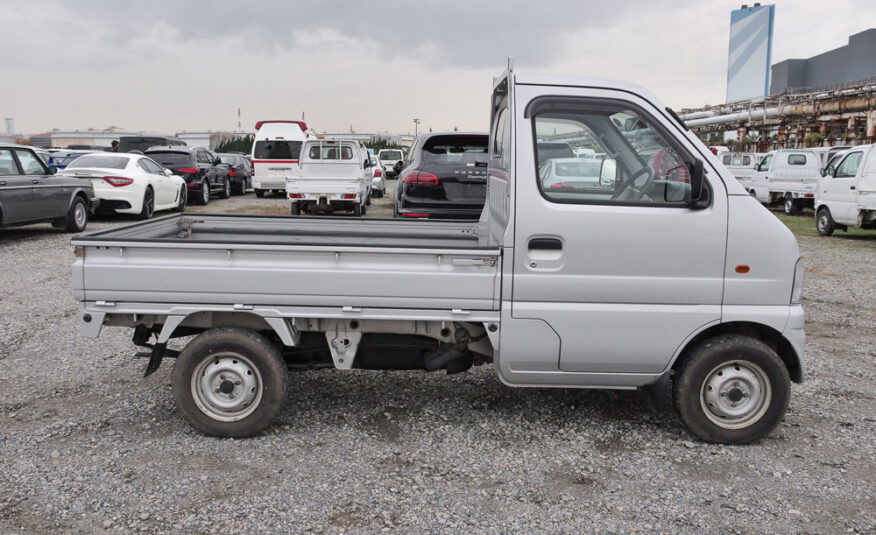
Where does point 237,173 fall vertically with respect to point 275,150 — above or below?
below

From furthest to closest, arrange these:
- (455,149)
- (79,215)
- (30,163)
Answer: (79,215), (30,163), (455,149)

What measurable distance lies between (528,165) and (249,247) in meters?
1.71

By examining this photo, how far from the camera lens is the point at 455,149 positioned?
9.95m

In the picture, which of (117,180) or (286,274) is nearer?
(286,274)

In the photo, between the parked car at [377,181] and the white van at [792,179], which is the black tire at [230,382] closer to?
the white van at [792,179]

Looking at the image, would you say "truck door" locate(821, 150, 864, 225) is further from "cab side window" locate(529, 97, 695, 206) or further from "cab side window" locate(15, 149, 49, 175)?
"cab side window" locate(15, 149, 49, 175)

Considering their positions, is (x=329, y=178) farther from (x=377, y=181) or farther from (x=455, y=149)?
(x=377, y=181)

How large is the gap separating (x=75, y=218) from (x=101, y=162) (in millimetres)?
2710

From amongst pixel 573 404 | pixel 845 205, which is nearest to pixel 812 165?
pixel 845 205

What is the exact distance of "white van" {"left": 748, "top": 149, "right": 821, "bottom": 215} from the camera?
68.5 ft

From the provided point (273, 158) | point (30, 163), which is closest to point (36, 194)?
point (30, 163)

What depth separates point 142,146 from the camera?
28406 mm

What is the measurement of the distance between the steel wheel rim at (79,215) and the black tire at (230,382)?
35.2ft

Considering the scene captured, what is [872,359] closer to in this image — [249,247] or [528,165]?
[528,165]
